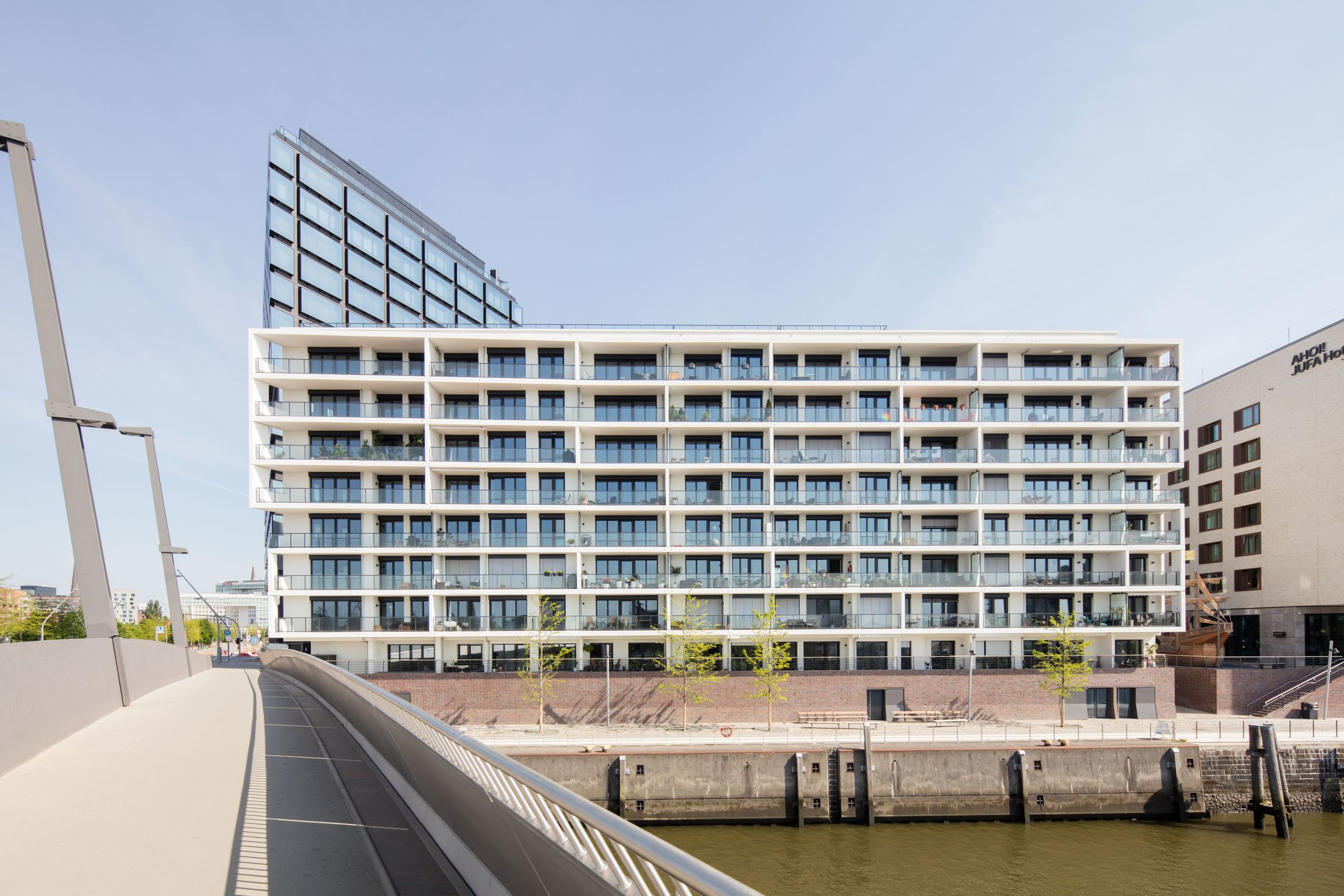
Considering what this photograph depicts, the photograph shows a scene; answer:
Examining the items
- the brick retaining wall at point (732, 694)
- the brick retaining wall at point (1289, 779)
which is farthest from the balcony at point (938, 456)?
the brick retaining wall at point (1289, 779)

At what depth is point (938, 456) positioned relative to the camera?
39.4 metres

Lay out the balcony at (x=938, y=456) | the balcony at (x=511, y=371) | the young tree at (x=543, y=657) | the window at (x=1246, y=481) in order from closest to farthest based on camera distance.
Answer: the young tree at (x=543, y=657) → the balcony at (x=511, y=371) → the balcony at (x=938, y=456) → the window at (x=1246, y=481)

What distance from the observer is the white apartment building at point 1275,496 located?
45.3 meters

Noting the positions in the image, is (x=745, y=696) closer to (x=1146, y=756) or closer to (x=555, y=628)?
(x=555, y=628)

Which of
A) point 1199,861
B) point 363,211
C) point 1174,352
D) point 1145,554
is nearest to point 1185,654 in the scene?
point 1145,554

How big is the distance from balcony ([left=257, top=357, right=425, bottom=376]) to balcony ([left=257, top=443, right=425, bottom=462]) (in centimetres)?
374

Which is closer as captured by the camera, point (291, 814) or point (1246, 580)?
point (291, 814)

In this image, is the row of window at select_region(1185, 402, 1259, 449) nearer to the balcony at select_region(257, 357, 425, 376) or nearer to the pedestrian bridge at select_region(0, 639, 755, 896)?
the balcony at select_region(257, 357, 425, 376)

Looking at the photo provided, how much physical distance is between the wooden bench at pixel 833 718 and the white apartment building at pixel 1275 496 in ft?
102

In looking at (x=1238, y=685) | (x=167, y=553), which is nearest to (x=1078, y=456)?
(x=1238, y=685)

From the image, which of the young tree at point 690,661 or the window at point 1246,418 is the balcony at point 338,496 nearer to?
the young tree at point 690,661

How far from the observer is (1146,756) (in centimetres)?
2750

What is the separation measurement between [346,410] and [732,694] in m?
24.3

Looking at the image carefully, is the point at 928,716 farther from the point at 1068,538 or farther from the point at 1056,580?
the point at 1068,538
